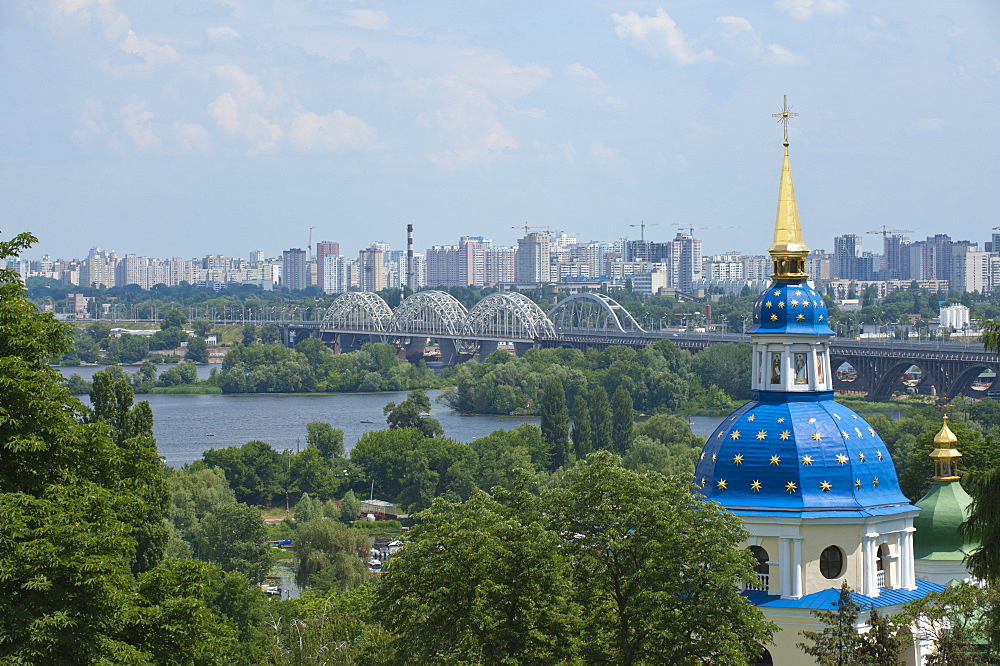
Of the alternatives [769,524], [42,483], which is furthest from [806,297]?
[42,483]

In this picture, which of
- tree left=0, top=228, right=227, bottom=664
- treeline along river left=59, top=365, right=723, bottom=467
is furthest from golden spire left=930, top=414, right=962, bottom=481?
treeline along river left=59, top=365, right=723, bottom=467

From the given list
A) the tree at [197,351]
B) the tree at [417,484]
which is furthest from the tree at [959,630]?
the tree at [197,351]

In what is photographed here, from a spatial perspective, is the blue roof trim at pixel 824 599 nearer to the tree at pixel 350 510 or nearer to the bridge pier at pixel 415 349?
the tree at pixel 350 510

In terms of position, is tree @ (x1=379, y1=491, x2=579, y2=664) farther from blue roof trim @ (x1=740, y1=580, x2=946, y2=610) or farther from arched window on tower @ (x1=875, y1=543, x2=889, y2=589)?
arched window on tower @ (x1=875, y1=543, x2=889, y2=589)

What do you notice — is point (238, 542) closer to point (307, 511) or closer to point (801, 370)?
point (307, 511)

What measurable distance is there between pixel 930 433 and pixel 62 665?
67.5 ft

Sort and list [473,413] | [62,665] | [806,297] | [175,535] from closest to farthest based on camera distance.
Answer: [62,665], [806,297], [175,535], [473,413]

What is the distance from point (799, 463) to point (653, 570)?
4.50 metres

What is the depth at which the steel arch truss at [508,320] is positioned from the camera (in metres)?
131

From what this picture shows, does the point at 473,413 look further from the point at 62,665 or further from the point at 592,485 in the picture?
the point at 62,665

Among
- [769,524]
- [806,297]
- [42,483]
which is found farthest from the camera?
[806,297]

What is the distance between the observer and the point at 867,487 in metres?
21.8

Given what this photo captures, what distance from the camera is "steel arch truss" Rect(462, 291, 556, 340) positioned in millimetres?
131125

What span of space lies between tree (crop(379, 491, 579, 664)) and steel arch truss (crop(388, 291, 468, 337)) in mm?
122410
